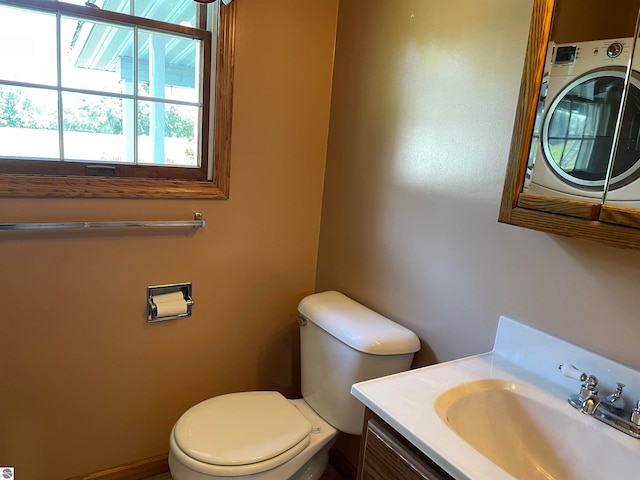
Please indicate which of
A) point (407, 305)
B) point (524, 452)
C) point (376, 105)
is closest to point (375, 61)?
point (376, 105)

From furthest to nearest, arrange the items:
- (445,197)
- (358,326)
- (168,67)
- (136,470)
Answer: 1. (136,470)
2. (168,67)
3. (358,326)
4. (445,197)

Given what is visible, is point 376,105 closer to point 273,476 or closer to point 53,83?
point 53,83

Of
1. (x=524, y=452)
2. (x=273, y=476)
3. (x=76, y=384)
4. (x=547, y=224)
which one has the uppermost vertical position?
(x=547, y=224)

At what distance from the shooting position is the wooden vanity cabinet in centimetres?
95

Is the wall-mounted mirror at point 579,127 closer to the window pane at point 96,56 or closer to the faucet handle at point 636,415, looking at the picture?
the faucet handle at point 636,415

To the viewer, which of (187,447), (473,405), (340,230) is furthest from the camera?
(340,230)

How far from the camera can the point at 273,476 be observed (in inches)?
56.8

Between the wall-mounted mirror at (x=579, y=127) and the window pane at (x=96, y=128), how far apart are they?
4.22ft

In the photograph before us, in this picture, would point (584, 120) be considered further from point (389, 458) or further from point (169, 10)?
point (169, 10)

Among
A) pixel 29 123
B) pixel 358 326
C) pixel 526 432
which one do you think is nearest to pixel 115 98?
pixel 29 123

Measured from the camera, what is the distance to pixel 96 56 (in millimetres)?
1582

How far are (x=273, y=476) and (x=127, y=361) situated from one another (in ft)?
2.32

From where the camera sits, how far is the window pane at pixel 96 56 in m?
1.53

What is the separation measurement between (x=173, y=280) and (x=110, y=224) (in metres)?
0.33
